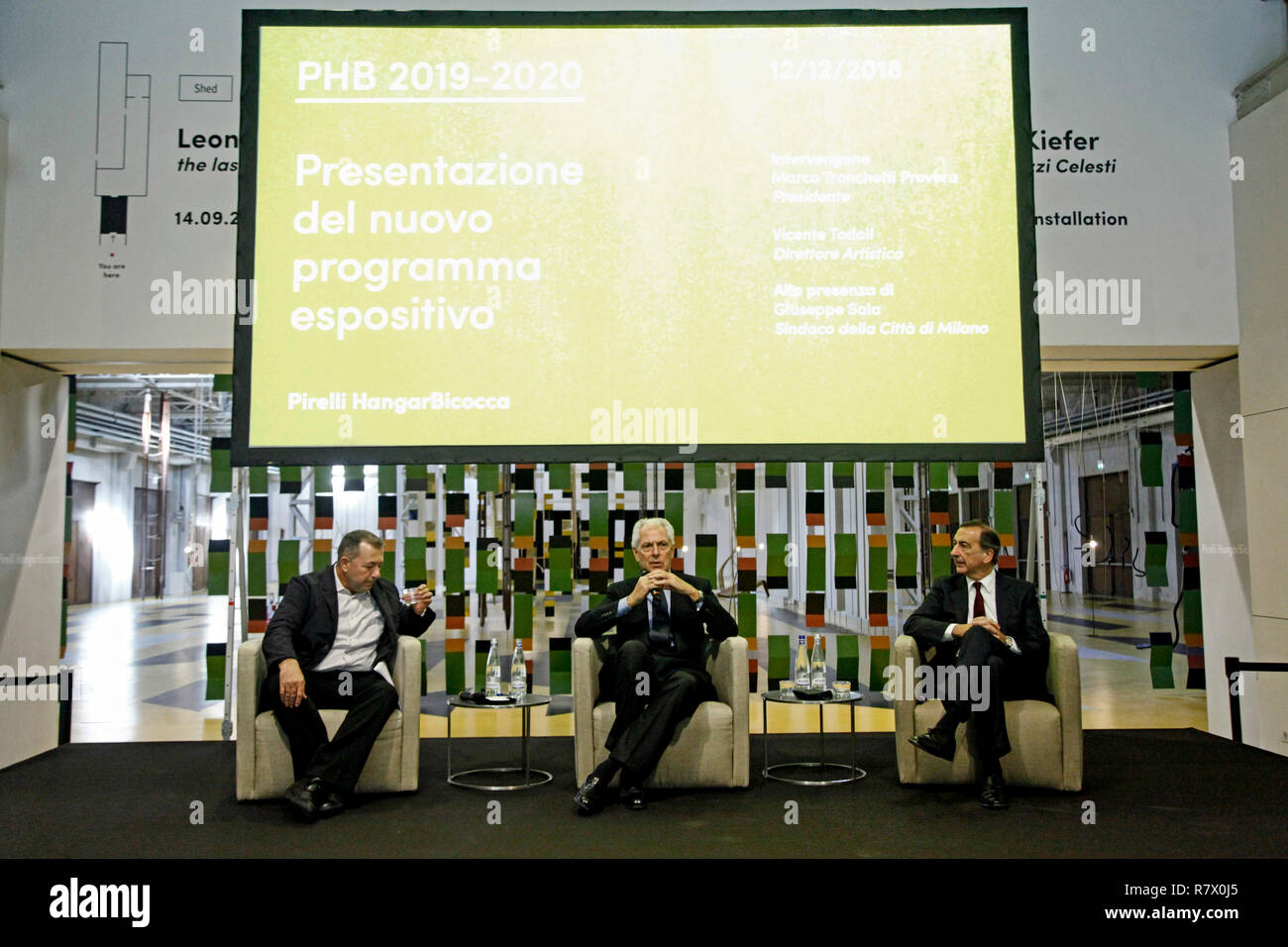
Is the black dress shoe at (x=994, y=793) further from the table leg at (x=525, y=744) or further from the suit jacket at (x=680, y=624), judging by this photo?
the table leg at (x=525, y=744)

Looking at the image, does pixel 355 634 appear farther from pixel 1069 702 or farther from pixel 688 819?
pixel 1069 702

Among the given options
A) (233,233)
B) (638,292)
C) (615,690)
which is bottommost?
(615,690)

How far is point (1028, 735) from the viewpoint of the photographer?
3.54 m

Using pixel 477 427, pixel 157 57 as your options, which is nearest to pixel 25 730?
pixel 477 427

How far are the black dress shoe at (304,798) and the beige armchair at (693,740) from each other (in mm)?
925

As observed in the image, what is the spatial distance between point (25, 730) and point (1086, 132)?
5895mm

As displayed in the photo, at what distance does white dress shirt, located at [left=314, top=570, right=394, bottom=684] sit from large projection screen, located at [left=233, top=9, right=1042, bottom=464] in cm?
56

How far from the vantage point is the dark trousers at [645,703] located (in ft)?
11.0

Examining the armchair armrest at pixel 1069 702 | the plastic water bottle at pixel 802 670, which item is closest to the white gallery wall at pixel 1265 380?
the armchair armrest at pixel 1069 702

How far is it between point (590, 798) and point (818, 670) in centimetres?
120

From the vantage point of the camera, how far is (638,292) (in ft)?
12.2

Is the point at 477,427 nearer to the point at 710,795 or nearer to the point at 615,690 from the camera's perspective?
the point at 615,690
